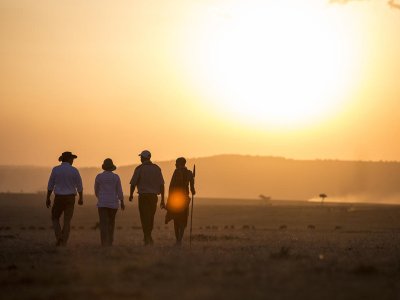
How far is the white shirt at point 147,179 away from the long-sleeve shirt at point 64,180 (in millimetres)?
1519

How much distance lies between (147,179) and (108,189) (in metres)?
1.10

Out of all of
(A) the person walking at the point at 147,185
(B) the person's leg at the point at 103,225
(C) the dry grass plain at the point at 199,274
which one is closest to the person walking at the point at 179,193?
(A) the person walking at the point at 147,185

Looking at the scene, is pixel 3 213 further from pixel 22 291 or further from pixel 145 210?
pixel 22 291

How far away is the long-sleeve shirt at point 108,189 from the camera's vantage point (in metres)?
20.0

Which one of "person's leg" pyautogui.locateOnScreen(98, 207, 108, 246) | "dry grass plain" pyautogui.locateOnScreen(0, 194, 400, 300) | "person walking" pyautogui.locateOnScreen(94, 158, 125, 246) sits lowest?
"dry grass plain" pyautogui.locateOnScreen(0, 194, 400, 300)

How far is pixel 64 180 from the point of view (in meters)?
20.2

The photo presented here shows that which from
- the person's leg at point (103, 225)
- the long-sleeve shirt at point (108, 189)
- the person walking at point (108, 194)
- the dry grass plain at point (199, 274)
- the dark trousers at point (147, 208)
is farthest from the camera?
the dark trousers at point (147, 208)

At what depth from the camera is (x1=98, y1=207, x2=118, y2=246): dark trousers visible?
64.1 feet

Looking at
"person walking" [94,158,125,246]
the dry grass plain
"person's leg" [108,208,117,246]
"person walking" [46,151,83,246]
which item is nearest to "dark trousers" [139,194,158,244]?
"person walking" [94,158,125,246]

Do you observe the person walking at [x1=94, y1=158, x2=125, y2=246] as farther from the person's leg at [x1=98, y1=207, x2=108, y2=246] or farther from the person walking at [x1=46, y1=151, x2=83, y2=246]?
the person walking at [x1=46, y1=151, x2=83, y2=246]

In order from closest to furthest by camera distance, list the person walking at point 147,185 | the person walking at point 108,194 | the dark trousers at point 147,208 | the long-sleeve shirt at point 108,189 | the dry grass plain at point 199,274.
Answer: the dry grass plain at point 199,274 < the person walking at point 108,194 < the long-sleeve shirt at point 108,189 < the dark trousers at point 147,208 < the person walking at point 147,185

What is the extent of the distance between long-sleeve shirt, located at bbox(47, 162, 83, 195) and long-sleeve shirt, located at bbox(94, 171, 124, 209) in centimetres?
50

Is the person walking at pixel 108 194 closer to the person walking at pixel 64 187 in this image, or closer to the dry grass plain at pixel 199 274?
the person walking at pixel 64 187

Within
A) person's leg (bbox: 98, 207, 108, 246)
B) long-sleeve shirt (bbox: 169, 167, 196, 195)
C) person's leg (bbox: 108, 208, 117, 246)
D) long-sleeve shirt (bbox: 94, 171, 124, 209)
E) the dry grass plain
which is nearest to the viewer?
the dry grass plain
